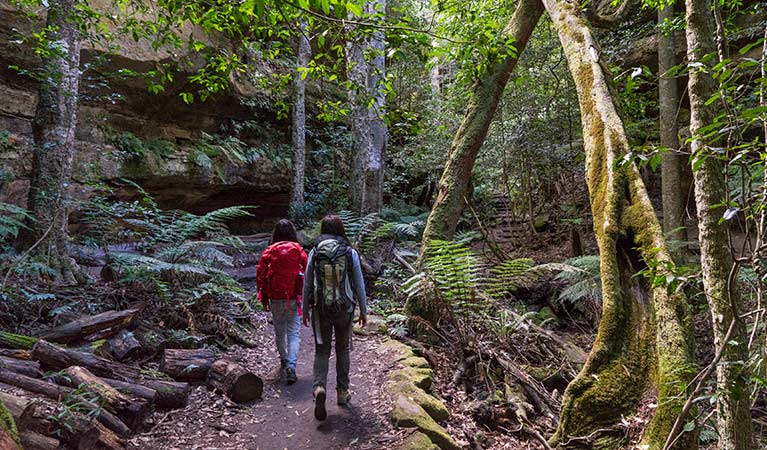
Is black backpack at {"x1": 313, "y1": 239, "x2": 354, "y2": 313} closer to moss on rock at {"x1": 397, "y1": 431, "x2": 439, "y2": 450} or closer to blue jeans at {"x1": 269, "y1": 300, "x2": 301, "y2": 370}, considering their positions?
blue jeans at {"x1": 269, "y1": 300, "x2": 301, "y2": 370}

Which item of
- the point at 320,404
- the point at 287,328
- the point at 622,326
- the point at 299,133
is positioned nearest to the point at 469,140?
the point at 622,326

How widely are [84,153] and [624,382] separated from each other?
1159cm

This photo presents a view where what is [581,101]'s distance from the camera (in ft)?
15.8

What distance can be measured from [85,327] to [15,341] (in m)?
0.58

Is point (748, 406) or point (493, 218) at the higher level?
point (493, 218)

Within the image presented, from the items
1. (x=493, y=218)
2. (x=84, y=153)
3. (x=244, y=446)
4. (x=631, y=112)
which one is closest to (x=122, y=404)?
(x=244, y=446)

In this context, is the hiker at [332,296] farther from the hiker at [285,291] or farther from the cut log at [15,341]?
the cut log at [15,341]

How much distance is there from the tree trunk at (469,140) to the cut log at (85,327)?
14.1 ft

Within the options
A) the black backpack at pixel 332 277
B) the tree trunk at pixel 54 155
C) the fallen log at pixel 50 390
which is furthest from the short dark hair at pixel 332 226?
the tree trunk at pixel 54 155

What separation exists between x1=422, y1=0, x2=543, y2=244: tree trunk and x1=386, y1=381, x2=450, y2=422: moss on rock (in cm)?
280

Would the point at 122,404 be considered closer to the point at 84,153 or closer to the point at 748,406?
the point at 748,406

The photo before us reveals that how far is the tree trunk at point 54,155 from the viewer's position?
19.5 feet

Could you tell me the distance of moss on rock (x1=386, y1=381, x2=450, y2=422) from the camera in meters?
4.12

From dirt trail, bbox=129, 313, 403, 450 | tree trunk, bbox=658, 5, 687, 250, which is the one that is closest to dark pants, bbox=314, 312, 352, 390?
dirt trail, bbox=129, 313, 403, 450
